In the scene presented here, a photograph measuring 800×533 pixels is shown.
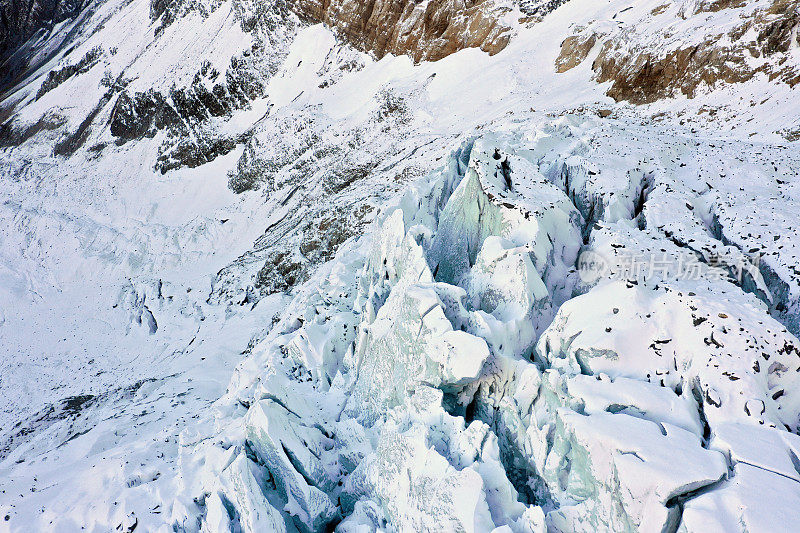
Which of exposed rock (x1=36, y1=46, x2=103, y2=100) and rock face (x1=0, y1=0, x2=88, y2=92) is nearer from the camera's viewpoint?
exposed rock (x1=36, y1=46, x2=103, y2=100)

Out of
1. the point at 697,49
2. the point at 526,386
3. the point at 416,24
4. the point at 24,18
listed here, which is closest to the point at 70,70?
the point at 24,18

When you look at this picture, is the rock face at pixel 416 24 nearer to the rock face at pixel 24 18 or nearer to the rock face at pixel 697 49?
the rock face at pixel 697 49

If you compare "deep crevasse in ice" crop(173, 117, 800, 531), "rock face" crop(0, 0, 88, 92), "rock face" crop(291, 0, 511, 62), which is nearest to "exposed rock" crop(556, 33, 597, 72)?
"rock face" crop(291, 0, 511, 62)

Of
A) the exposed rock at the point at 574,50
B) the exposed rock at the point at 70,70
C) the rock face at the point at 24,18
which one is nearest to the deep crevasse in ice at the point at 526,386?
the exposed rock at the point at 574,50

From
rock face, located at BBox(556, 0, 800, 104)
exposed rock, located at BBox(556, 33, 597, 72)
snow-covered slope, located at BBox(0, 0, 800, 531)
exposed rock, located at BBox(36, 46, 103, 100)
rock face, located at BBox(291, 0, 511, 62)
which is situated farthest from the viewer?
exposed rock, located at BBox(36, 46, 103, 100)

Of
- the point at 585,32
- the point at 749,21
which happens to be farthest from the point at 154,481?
the point at 585,32

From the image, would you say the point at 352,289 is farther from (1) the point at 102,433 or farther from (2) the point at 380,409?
(1) the point at 102,433

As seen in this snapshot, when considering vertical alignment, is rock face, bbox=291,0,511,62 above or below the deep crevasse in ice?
above

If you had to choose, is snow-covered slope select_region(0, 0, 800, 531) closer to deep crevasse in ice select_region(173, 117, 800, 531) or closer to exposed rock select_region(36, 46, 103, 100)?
deep crevasse in ice select_region(173, 117, 800, 531)
